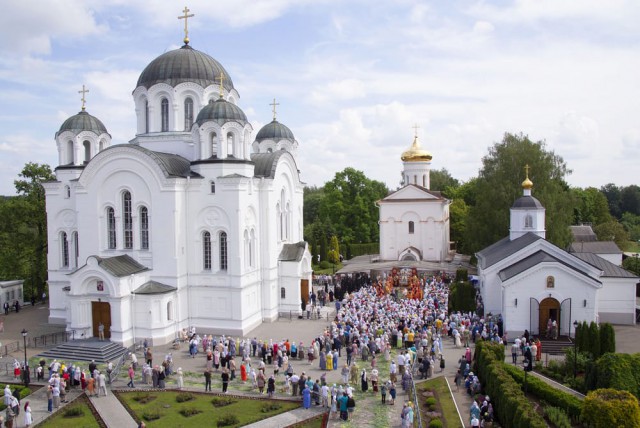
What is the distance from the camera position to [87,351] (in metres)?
23.0

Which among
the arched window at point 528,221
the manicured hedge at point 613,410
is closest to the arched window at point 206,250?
the manicured hedge at point 613,410

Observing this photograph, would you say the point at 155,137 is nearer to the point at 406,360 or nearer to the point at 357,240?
the point at 406,360

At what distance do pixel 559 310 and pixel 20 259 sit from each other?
29.7 m

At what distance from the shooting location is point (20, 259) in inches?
1352

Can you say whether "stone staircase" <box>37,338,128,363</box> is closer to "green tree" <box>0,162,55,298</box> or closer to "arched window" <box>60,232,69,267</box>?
"arched window" <box>60,232,69,267</box>

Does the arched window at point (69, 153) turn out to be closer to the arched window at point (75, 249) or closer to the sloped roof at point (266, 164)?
the arched window at point (75, 249)

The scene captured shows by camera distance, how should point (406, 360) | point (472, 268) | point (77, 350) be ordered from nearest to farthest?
point (406, 360) < point (77, 350) < point (472, 268)

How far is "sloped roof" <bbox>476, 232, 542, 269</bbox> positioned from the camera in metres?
28.9

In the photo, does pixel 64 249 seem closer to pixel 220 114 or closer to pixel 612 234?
pixel 220 114

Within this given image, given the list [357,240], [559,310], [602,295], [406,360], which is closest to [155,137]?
[406,360]

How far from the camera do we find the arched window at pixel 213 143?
2678 centimetres

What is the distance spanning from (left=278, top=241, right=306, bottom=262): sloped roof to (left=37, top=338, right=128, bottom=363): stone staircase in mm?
9989

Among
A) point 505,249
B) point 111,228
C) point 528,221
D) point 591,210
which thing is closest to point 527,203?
point 528,221

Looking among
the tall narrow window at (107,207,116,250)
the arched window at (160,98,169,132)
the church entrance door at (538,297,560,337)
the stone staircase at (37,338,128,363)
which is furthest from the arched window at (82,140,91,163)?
the church entrance door at (538,297,560,337)
